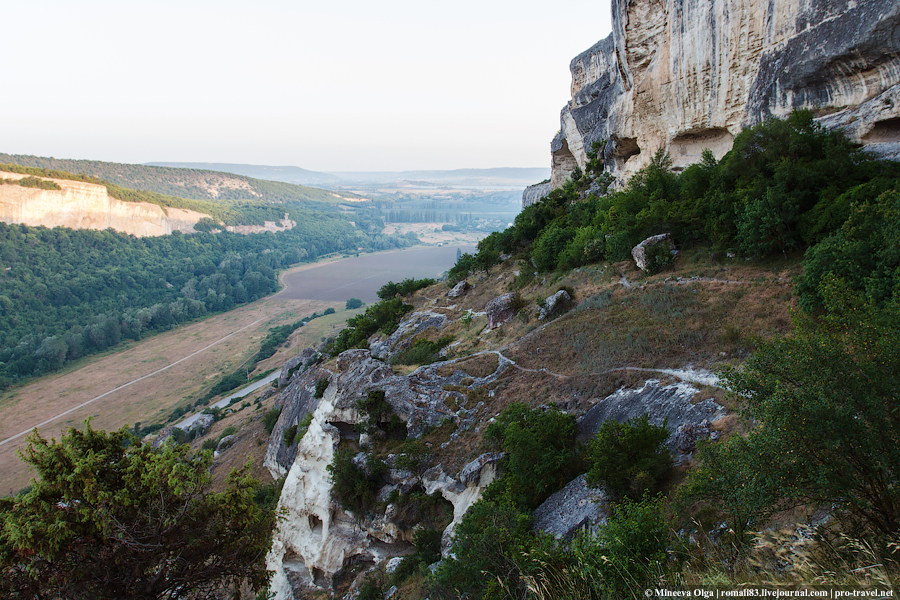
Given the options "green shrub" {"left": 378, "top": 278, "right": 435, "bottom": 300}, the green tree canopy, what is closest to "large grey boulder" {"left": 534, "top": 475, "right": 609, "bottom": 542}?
the green tree canopy

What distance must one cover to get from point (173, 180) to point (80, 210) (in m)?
104

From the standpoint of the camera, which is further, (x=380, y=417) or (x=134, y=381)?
(x=134, y=381)

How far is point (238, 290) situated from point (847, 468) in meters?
94.5

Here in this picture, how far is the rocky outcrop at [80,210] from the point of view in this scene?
240 feet

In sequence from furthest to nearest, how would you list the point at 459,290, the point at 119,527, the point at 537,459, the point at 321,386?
the point at 459,290, the point at 321,386, the point at 537,459, the point at 119,527

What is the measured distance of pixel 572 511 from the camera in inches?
358

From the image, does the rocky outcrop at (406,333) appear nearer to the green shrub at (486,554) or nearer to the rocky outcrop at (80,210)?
the green shrub at (486,554)

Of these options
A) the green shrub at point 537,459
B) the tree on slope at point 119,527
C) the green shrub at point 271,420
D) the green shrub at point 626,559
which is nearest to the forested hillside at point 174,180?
the green shrub at point 271,420

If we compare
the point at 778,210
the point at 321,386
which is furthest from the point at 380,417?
the point at 778,210

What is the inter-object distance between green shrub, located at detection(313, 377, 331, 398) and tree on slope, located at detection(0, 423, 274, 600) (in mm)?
12835

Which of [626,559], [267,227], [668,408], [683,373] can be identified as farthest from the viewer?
[267,227]

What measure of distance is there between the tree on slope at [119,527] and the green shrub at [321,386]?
12.8 meters

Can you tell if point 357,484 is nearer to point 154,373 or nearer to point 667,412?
point 667,412

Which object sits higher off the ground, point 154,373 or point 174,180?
point 174,180
